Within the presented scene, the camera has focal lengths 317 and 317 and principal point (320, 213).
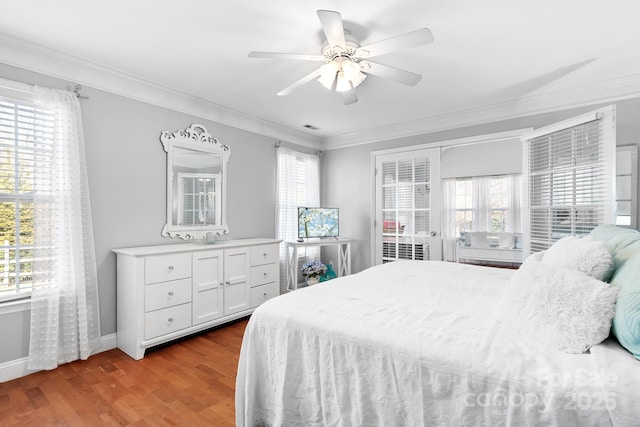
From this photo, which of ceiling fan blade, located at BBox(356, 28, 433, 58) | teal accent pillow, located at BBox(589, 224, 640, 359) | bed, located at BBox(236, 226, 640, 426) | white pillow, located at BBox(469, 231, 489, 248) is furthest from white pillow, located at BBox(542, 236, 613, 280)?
white pillow, located at BBox(469, 231, 489, 248)

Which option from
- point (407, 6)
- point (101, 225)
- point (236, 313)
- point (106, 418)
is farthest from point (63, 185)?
point (407, 6)

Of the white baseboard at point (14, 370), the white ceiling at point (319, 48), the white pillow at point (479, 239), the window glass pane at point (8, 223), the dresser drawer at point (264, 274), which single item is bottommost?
the white baseboard at point (14, 370)

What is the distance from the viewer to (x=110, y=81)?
9.25 ft

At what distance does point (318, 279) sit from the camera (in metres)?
4.67

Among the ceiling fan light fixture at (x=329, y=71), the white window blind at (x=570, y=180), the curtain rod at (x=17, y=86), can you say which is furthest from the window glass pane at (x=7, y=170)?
the white window blind at (x=570, y=180)

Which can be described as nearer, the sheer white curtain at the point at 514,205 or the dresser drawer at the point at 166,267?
the dresser drawer at the point at 166,267

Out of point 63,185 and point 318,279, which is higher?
point 63,185

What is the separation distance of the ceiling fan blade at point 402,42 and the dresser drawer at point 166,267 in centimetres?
230

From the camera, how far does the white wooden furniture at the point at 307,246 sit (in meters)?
4.30

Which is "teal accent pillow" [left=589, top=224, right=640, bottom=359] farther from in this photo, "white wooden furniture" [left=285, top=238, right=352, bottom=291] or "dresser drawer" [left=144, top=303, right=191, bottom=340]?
"white wooden furniture" [left=285, top=238, right=352, bottom=291]

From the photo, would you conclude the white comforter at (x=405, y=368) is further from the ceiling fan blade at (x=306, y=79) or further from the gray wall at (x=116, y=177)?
the gray wall at (x=116, y=177)

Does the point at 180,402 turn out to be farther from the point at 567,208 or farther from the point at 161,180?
the point at 567,208

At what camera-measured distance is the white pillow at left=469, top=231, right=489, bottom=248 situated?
6629 mm

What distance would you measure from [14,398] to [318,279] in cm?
328
